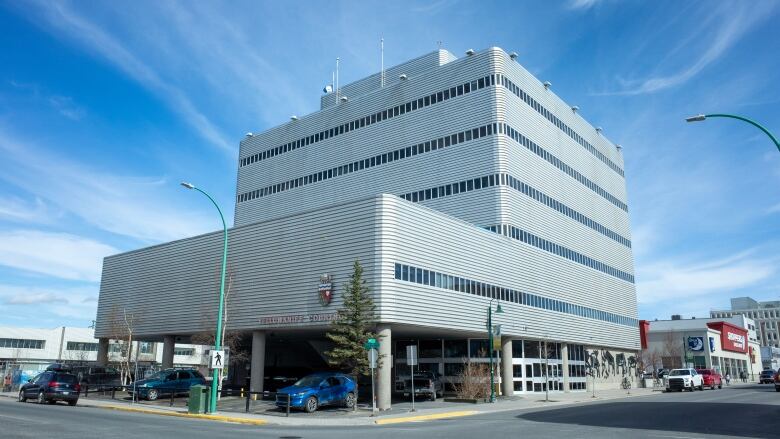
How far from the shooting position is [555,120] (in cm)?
5941

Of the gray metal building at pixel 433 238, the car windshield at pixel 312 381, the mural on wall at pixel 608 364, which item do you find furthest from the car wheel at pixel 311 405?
the mural on wall at pixel 608 364

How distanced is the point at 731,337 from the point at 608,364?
173 ft

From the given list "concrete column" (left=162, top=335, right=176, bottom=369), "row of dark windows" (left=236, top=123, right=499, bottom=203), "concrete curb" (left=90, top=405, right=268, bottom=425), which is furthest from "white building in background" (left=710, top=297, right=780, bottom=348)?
"concrete curb" (left=90, top=405, right=268, bottom=425)

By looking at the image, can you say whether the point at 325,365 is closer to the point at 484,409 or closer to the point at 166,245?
the point at 166,245

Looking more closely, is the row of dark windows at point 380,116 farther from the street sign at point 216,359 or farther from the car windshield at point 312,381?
the street sign at point 216,359

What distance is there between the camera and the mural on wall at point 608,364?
60.1 meters

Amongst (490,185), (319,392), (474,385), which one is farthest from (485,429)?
(490,185)

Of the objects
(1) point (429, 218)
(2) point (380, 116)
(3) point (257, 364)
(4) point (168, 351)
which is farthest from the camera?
(2) point (380, 116)

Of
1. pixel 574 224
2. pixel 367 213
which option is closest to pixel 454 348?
pixel 367 213

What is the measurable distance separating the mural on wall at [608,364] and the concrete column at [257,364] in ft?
116

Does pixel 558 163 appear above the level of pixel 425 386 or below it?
above

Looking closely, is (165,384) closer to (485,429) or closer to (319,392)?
(319,392)

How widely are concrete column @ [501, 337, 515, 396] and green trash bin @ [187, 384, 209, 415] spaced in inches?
928

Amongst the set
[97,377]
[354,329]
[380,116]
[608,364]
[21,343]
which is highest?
[380,116]
